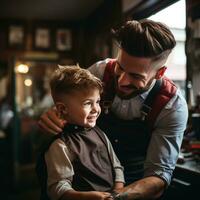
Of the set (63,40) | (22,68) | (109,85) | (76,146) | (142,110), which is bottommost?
(76,146)

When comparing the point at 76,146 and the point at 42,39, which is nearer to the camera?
the point at 76,146

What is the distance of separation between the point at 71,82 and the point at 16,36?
14.5ft

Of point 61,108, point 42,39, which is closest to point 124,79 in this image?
point 61,108

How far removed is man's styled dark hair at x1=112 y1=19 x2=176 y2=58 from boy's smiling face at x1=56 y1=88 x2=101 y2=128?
274 millimetres

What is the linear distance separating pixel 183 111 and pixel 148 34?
1.45ft

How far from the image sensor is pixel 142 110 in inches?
64.0

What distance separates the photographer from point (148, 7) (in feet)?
10.7

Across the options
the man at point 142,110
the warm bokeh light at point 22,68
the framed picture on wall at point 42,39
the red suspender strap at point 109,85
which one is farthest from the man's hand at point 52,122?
the framed picture on wall at point 42,39

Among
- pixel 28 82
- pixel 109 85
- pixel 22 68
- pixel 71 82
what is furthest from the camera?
pixel 28 82

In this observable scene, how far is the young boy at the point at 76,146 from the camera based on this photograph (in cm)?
131

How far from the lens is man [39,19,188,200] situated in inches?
57.6

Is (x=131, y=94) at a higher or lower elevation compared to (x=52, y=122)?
higher

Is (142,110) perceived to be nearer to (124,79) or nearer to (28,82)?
(124,79)

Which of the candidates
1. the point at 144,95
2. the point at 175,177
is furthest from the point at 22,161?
the point at 144,95
